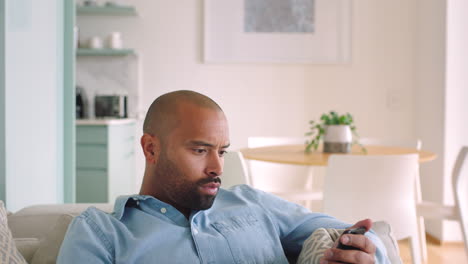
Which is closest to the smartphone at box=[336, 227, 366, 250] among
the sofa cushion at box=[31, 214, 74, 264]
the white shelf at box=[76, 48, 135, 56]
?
the sofa cushion at box=[31, 214, 74, 264]

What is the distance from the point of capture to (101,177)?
3.31 meters

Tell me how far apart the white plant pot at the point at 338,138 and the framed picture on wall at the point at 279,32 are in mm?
1466

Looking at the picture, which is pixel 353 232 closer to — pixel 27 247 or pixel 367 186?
pixel 27 247

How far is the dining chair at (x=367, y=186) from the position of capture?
2.18 meters

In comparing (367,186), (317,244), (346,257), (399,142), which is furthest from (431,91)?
(346,257)

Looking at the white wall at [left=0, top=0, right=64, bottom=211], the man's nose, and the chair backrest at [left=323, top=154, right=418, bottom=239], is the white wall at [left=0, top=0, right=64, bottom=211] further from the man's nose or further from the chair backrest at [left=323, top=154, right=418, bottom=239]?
the chair backrest at [left=323, top=154, right=418, bottom=239]

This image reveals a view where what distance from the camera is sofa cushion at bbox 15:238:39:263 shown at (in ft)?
3.77

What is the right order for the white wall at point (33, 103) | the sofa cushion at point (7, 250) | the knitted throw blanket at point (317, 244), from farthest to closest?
the white wall at point (33, 103)
the knitted throw blanket at point (317, 244)
the sofa cushion at point (7, 250)

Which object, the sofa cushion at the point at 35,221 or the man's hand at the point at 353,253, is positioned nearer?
the man's hand at the point at 353,253

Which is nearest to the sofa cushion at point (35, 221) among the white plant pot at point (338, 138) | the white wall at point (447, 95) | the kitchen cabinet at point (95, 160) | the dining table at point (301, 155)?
the dining table at point (301, 155)

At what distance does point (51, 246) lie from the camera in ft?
→ 3.66

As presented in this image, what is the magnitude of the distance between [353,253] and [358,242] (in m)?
0.03

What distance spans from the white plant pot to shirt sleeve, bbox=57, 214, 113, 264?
6.54 feet

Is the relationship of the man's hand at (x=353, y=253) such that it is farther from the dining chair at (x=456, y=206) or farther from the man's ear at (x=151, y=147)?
the dining chair at (x=456, y=206)
